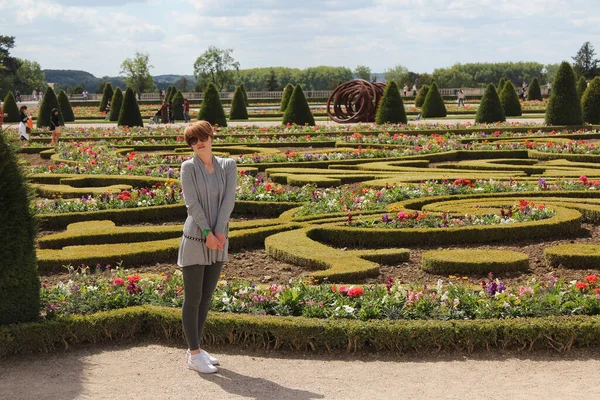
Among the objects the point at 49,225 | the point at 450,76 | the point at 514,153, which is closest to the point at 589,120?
the point at 514,153

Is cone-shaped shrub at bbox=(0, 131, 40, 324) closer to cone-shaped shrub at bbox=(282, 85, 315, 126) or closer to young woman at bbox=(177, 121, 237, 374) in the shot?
young woman at bbox=(177, 121, 237, 374)

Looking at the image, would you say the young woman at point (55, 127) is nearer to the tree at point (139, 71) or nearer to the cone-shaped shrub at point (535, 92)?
the cone-shaped shrub at point (535, 92)

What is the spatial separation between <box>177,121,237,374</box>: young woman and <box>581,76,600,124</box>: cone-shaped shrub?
22907 mm

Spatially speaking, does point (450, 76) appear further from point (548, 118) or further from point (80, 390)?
point (80, 390)

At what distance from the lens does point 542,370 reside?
18.6 ft

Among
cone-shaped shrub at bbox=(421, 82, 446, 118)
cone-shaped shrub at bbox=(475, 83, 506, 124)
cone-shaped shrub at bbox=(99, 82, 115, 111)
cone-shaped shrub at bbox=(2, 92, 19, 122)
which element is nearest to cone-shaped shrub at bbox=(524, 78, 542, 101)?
cone-shaped shrub at bbox=(421, 82, 446, 118)

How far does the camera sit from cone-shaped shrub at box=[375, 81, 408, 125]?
27.4 metres

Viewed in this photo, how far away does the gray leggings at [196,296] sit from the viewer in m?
5.61

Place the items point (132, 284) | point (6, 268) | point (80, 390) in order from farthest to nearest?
point (132, 284)
point (6, 268)
point (80, 390)

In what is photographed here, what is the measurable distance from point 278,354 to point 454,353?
124 cm

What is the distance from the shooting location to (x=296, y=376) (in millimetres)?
5617

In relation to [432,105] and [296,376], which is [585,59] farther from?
[296,376]

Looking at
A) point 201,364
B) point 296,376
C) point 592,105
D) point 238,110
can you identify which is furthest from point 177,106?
point 296,376

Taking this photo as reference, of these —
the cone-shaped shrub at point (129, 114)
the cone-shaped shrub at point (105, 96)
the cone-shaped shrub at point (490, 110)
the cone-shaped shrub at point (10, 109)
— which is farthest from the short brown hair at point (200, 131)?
the cone-shaped shrub at point (105, 96)
